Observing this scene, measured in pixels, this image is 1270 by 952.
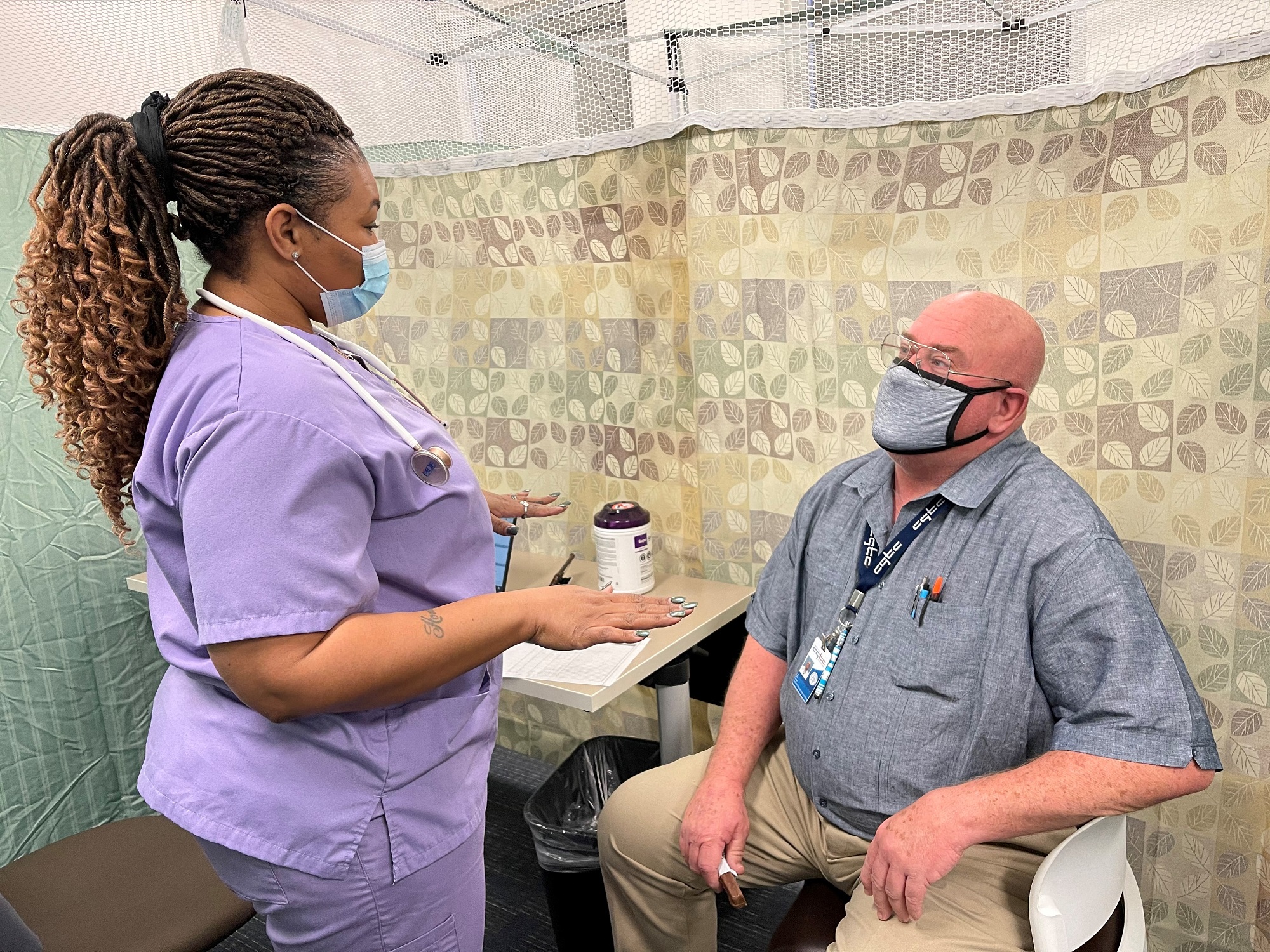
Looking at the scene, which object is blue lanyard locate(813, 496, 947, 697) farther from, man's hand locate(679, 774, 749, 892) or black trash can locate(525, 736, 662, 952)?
black trash can locate(525, 736, 662, 952)

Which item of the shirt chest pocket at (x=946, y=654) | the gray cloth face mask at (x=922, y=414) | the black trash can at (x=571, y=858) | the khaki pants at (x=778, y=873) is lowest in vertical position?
the black trash can at (x=571, y=858)

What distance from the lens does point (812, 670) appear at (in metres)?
1.48

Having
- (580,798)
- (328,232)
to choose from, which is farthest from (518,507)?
(328,232)

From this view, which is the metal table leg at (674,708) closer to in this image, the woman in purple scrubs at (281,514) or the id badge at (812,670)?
the id badge at (812,670)

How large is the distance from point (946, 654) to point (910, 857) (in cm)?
29

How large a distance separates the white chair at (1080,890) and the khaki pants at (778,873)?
77mm

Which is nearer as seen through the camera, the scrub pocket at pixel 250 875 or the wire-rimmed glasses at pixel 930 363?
the scrub pocket at pixel 250 875

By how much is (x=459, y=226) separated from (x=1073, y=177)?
4.65 feet

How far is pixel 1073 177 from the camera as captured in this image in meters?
1.54

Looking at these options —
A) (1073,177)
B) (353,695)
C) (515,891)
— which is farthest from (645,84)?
(515,891)

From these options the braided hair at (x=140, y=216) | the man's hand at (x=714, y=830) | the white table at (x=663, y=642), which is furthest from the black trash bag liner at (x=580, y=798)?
the braided hair at (x=140, y=216)

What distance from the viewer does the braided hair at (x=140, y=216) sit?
3.05 ft

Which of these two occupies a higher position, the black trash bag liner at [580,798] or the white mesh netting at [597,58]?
the white mesh netting at [597,58]

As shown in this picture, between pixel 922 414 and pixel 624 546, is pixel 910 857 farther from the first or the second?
pixel 624 546
